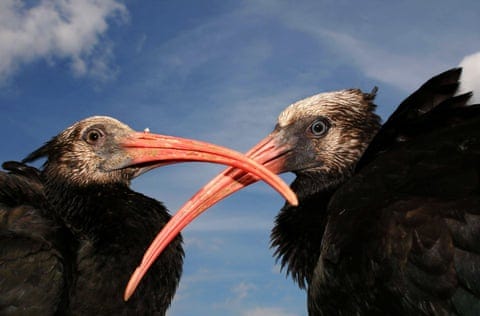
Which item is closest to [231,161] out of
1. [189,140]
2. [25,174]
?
[189,140]

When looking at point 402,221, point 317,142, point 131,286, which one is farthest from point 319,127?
point 131,286

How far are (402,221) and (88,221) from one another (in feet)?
12.3

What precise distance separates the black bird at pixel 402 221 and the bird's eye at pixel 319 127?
0.72 m

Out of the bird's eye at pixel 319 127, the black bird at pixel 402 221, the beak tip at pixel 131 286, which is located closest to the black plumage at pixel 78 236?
the beak tip at pixel 131 286

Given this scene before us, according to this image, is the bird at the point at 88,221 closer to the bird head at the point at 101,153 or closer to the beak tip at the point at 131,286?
the bird head at the point at 101,153

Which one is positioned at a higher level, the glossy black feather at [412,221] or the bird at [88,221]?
the bird at [88,221]

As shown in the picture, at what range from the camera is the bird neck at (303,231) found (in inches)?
257

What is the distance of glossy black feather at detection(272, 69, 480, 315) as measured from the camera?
483 centimetres

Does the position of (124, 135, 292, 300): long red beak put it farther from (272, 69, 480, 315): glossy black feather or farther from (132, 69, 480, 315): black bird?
(272, 69, 480, 315): glossy black feather

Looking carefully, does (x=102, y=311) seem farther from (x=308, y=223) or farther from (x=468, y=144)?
(x=468, y=144)

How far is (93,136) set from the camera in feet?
26.0

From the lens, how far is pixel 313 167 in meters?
7.29

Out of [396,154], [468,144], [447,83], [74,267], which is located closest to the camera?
[468,144]

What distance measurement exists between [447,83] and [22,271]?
14.7 feet
